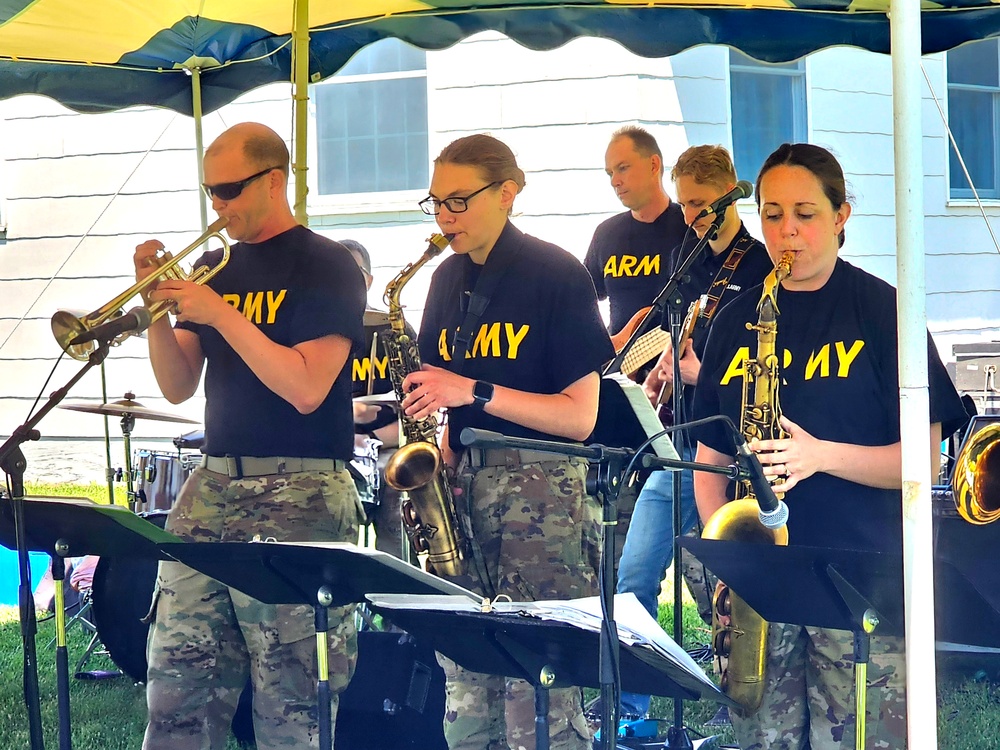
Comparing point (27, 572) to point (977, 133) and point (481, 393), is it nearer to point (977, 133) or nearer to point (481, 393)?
Result: point (481, 393)

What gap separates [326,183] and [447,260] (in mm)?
6596

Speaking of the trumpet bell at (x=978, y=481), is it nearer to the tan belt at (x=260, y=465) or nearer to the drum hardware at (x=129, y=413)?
the tan belt at (x=260, y=465)

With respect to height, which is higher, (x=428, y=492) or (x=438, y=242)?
(x=438, y=242)

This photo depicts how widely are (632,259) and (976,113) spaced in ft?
23.0

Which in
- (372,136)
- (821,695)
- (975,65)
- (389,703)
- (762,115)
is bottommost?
(389,703)

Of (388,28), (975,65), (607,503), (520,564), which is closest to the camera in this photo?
(607,503)

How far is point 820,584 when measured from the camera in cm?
236

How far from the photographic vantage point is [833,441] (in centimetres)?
286

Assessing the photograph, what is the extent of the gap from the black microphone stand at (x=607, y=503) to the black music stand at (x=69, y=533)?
3.39ft

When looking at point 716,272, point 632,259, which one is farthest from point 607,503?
point 632,259

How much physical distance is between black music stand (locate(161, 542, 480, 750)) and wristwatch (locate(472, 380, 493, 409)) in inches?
26.4

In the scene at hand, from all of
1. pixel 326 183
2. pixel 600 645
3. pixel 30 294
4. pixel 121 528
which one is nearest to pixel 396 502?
pixel 121 528

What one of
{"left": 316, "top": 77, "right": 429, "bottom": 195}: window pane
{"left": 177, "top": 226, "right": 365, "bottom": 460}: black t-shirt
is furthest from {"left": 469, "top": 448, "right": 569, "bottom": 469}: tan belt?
{"left": 316, "top": 77, "right": 429, "bottom": 195}: window pane

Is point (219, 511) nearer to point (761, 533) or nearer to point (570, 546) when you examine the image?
point (570, 546)
